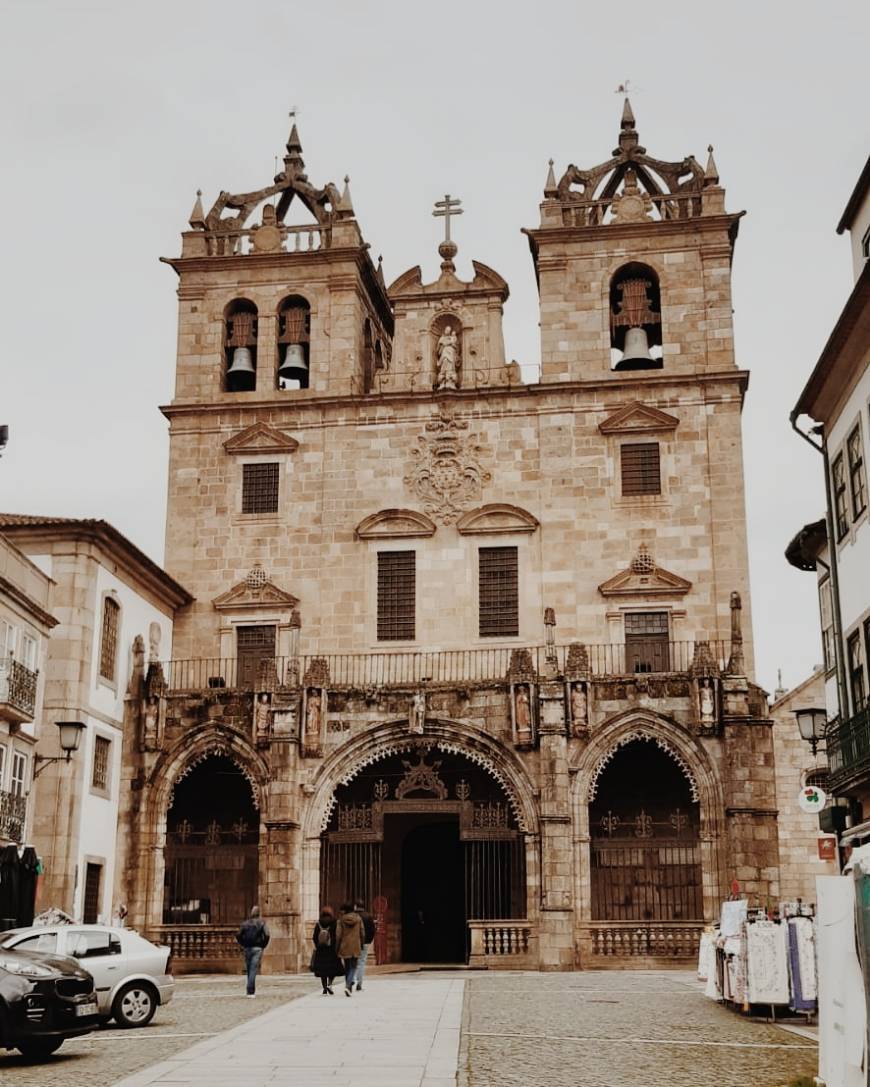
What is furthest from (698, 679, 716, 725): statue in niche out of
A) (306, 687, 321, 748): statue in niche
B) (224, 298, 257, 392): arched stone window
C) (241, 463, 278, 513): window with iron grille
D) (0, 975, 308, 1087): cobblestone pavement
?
(224, 298, 257, 392): arched stone window

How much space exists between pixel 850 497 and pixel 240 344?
68.5 feet

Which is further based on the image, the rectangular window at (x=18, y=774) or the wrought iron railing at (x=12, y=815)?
the rectangular window at (x=18, y=774)

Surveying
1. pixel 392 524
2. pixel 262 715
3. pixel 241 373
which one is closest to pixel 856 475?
pixel 262 715

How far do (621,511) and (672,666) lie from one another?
4155 mm

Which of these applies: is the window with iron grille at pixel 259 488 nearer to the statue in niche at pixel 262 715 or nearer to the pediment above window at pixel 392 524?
the pediment above window at pixel 392 524

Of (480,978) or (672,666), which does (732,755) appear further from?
(480,978)

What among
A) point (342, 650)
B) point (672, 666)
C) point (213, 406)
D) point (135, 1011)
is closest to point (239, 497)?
point (213, 406)

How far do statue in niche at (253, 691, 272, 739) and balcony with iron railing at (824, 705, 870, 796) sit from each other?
13178 millimetres

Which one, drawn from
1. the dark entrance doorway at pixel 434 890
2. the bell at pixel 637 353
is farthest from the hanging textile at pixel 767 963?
the bell at pixel 637 353

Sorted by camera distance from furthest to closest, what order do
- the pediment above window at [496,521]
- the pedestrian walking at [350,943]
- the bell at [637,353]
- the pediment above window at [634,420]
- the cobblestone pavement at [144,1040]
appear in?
the bell at [637,353], the pediment above window at [634,420], the pediment above window at [496,521], the pedestrian walking at [350,943], the cobblestone pavement at [144,1040]

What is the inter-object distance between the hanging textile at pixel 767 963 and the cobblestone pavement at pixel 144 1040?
640 cm

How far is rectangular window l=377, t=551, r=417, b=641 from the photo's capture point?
3575 cm

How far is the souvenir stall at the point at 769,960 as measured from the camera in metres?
16.9

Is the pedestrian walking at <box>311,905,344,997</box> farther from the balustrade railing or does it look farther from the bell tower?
the bell tower
